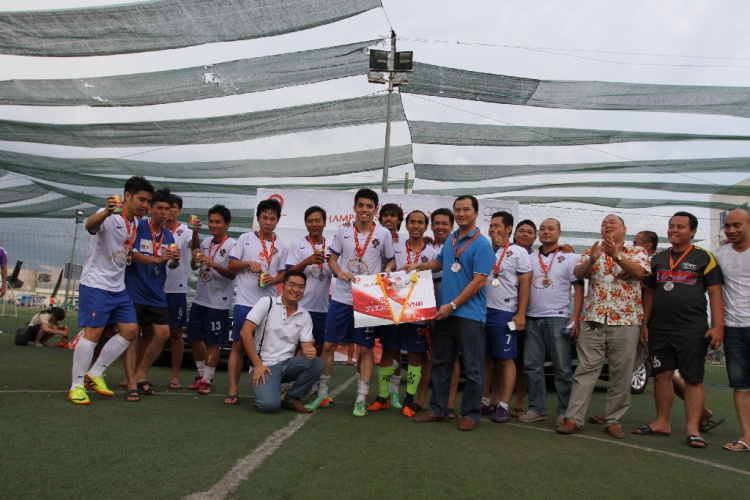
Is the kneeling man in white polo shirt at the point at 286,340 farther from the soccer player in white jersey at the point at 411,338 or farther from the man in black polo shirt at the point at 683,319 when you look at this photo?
the man in black polo shirt at the point at 683,319

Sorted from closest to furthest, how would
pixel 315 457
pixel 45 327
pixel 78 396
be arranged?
1. pixel 315 457
2. pixel 78 396
3. pixel 45 327

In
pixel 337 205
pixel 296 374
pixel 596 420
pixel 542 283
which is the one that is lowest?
pixel 596 420

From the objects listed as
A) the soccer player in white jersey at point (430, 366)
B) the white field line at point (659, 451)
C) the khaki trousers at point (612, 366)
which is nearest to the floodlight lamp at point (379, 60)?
the soccer player in white jersey at point (430, 366)

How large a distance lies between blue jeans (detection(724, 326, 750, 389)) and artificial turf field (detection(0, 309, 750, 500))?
539mm

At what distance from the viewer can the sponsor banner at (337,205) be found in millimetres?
10273

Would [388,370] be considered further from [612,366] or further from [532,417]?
[612,366]

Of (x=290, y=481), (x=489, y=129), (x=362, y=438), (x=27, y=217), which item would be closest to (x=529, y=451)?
(x=362, y=438)

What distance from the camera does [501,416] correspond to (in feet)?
16.5

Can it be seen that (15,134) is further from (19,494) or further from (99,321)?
(19,494)

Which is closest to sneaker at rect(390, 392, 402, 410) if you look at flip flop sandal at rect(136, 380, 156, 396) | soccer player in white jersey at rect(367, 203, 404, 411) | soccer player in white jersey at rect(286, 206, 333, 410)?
soccer player in white jersey at rect(367, 203, 404, 411)

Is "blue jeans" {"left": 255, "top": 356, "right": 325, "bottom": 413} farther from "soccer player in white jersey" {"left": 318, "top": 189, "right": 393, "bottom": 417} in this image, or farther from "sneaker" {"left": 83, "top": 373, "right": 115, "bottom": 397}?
"sneaker" {"left": 83, "top": 373, "right": 115, "bottom": 397}

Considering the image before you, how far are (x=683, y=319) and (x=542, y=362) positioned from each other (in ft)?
4.04

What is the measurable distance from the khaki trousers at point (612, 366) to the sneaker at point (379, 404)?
5.10 feet

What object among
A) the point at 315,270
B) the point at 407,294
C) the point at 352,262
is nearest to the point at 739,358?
the point at 407,294
